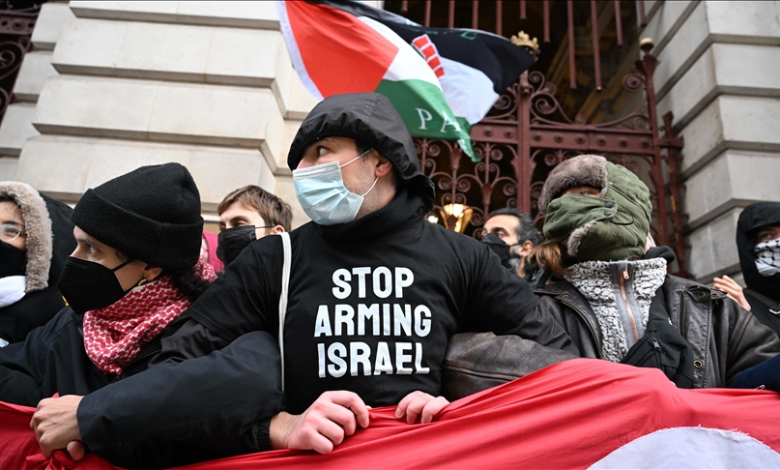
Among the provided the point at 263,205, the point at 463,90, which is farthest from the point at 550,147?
the point at 263,205

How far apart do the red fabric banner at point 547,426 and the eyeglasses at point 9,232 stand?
1.58m

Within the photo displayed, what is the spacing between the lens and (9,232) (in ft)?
9.05

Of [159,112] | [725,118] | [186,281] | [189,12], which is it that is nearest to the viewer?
[186,281]

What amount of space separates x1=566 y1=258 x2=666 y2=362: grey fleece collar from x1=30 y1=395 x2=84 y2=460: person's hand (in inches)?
72.6

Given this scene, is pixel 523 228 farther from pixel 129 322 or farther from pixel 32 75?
pixel 32 75

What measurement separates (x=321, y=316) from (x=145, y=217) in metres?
0.76

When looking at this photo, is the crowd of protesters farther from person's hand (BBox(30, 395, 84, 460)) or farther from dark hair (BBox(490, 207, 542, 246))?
dark hair (BBox(490, 207, 542, 246))

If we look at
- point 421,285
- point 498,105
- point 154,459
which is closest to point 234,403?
point 154,459

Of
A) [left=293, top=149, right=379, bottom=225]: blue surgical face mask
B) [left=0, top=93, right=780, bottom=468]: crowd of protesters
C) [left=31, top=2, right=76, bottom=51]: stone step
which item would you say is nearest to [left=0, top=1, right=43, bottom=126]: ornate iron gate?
[left=31, top=2, right=76, bottom=51]: stone step

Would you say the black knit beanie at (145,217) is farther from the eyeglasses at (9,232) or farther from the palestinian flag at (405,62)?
the palestinian flag at (405,62)

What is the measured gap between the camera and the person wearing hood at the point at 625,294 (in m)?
2.19

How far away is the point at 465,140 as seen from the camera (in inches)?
178

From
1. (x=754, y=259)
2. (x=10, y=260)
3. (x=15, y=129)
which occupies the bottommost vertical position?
(x=10, y=260)

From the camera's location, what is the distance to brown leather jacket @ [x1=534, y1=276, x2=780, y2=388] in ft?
7.16
